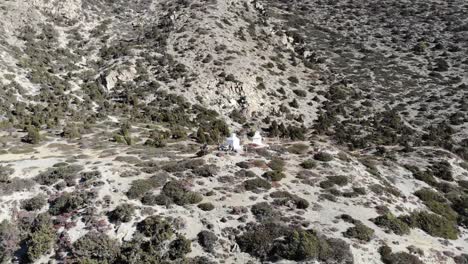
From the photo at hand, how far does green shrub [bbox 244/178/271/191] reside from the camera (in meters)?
30.3

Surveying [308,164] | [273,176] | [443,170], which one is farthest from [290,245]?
[443,170]

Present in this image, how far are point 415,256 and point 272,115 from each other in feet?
109

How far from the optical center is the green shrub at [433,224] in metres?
29.2

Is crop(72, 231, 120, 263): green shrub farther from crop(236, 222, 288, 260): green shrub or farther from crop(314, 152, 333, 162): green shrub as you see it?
crop(314, 152, 333, 162): green shrub

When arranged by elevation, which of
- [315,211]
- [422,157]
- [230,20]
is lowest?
[422,157]

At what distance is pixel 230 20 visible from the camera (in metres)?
73.4

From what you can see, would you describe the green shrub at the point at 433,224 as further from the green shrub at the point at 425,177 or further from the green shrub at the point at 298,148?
the green shrub at the point at 298,148

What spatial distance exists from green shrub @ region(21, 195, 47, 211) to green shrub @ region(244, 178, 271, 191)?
14.1m

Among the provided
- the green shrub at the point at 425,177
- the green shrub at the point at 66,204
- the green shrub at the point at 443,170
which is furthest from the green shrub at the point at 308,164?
the green shrub at the point at 66,204

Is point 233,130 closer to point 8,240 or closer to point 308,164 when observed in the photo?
point 308,164

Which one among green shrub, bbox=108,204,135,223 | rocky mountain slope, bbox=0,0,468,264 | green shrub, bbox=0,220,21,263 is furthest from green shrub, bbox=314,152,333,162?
green shrub, bbox=0,220,21,263

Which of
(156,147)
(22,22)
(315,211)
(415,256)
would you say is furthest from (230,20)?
(415,256)

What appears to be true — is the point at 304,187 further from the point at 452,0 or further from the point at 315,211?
the point at 452,0

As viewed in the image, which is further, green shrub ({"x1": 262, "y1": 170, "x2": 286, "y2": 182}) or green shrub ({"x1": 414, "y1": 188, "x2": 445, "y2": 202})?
green shrub ({"x1": 414, "y1": 188, "x2": 445, "y2": 202})
